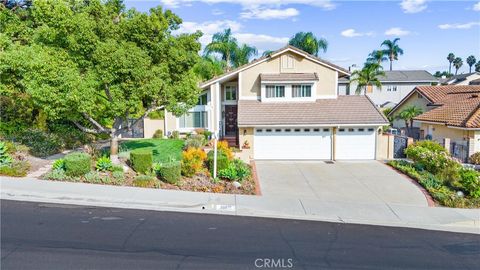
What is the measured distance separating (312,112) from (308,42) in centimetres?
2019

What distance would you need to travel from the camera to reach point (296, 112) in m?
20.9

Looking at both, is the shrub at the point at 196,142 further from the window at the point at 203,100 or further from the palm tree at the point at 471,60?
the palm tree at the point at 471,60

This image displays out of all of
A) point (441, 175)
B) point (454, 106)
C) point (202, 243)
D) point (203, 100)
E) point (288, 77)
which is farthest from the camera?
point (203, 100)

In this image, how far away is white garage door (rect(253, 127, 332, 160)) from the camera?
20391mm

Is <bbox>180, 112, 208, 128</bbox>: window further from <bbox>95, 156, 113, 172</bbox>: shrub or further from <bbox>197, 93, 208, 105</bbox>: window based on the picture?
<bbox>95, 156, 113, 172</bbox>: shrub

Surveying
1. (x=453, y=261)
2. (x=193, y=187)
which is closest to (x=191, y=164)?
(x=193, y=187)

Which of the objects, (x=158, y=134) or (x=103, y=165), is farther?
(x=158, y=134)

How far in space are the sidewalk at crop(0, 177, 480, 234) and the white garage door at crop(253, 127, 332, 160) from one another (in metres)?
8.12

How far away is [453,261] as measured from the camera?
751cm

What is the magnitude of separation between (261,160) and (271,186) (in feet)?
19.9

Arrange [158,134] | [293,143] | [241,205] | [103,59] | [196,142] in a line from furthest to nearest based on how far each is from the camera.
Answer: [158,134], [196,142], [293,143], [103,59], [241,205]

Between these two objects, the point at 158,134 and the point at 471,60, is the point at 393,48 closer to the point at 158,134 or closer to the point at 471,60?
the point at 158,134

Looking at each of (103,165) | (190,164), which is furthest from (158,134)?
(190,164)

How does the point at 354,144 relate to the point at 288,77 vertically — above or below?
below
